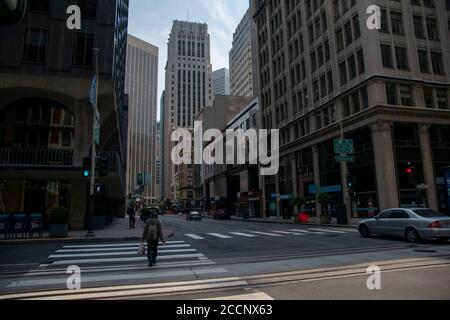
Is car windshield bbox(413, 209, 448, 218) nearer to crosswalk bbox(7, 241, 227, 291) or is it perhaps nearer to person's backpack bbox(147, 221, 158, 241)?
crosswalk bbox(7, 241, 227, 291)

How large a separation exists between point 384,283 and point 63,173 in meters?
22.3

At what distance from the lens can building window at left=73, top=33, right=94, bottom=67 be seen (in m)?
24.7

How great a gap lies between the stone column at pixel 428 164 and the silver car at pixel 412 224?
58.3 feet

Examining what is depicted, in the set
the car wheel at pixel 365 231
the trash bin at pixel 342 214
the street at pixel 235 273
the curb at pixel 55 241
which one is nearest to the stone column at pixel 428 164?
the trash bin at pixel 342 214

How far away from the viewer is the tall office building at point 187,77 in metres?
176

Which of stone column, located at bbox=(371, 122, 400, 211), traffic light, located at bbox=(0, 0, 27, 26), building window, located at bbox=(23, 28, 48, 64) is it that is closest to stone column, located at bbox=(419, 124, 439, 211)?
stone column, located at bbox=(371, 122, 400, 211)

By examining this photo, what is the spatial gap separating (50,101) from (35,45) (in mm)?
4118

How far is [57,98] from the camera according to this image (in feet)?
82.2

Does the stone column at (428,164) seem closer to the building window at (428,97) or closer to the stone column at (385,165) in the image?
the building window at (428,97)

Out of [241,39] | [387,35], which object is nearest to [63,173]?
[387,35]

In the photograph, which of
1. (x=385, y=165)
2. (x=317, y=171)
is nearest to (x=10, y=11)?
(x=385, y=165)

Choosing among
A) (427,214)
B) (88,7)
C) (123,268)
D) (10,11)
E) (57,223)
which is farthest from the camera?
(88,7)

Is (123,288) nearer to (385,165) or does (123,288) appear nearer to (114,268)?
(114,268)

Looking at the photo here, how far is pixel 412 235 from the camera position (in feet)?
47.9
